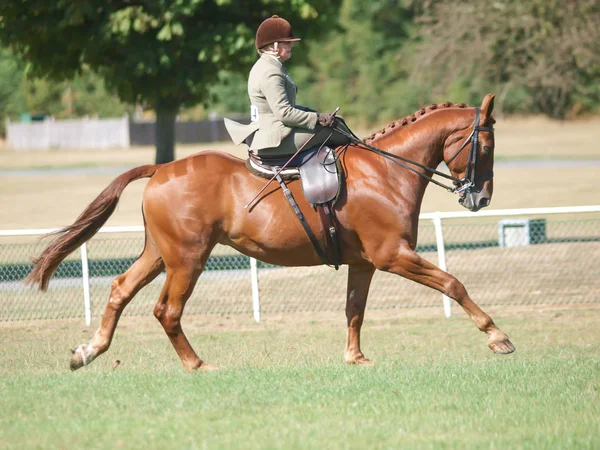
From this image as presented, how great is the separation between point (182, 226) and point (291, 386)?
1.90 meters

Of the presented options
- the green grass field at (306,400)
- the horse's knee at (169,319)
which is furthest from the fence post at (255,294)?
the horse's knee at (169,319)

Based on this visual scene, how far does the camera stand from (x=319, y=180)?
804cm

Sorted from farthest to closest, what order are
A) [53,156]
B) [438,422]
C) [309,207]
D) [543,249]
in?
[53,156]
[543,249]
[309,207]
[438,422]

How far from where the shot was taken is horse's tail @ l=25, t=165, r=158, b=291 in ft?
28.4

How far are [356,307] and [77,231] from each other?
264 centimetres

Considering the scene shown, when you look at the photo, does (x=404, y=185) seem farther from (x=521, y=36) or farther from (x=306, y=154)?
(x=521, y=36)

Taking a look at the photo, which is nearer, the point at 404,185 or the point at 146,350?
the point at 404,185

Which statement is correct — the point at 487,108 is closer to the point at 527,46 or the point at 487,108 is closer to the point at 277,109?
the point at 277,109

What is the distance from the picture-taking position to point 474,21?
23406 mm

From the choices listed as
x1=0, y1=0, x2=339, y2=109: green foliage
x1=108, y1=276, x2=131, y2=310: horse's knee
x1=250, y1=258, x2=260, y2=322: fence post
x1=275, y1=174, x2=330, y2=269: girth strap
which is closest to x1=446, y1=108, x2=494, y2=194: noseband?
x1=275, y1=174, x2=330, y2=269: girth strap

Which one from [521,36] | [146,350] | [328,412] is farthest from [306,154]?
[521,36]

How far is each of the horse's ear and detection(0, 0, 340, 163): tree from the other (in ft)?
30.9

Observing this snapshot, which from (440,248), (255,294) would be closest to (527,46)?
(440,248)

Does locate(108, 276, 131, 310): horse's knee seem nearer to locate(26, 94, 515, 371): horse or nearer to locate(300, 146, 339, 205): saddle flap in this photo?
locate(26, 94, 515, 371): horse
